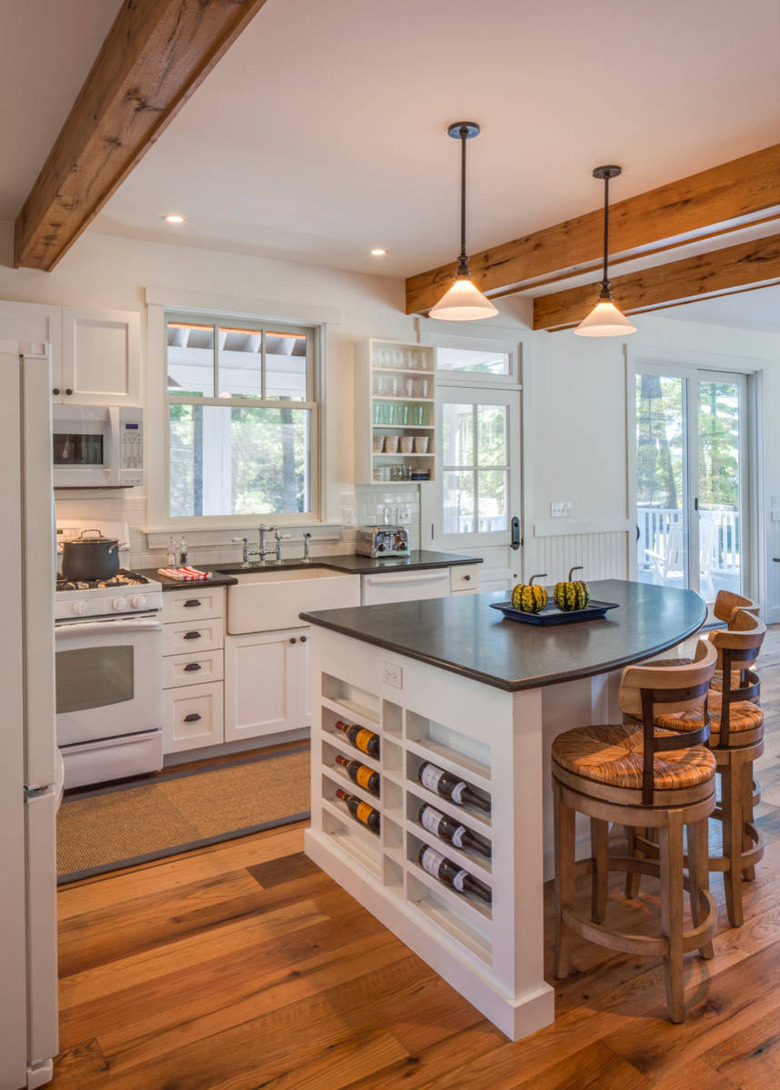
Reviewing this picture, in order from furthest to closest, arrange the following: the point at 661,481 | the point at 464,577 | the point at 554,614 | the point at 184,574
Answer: the point at 661,481 < the point at 464,577 < the point at 184,574 < the point at 554,614

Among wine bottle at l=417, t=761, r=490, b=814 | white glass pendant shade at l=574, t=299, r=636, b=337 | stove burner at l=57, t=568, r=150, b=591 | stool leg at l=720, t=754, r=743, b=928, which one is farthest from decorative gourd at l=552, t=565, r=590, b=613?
stove burner at l=57, t=568, r=150, b=591

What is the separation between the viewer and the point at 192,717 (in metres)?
3.97

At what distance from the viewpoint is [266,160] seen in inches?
130

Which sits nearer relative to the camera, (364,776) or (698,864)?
(698,864)

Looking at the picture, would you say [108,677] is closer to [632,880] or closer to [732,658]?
[632,880]

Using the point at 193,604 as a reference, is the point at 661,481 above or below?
above

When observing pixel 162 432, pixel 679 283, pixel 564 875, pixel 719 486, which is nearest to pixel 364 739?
pixel 564 875

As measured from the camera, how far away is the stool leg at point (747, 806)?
99.4 inches

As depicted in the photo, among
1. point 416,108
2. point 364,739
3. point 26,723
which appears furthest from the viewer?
point 416,108

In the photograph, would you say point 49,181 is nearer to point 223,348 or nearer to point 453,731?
point 223,348

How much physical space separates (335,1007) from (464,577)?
3029mm

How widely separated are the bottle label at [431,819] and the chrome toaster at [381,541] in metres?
2.67

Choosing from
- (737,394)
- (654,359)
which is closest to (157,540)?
(654,359)

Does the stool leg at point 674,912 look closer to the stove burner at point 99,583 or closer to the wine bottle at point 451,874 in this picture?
the wine bottle at point 451,874
